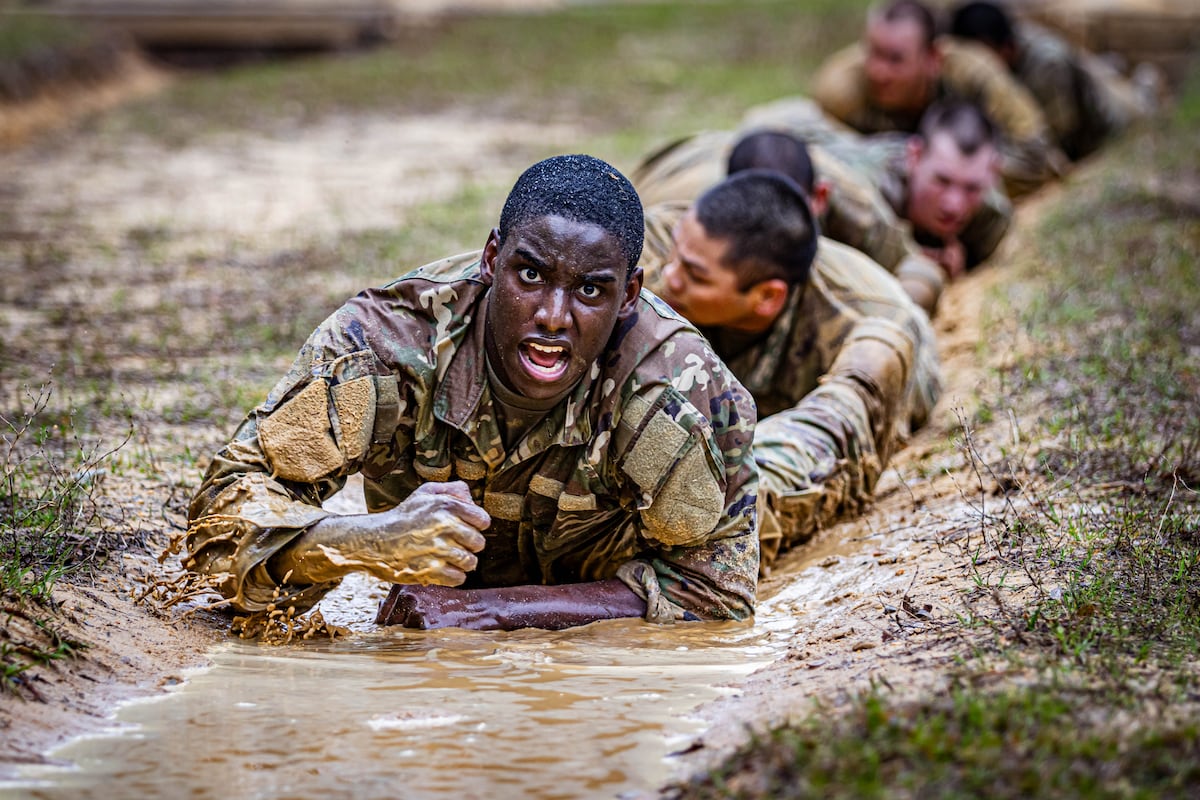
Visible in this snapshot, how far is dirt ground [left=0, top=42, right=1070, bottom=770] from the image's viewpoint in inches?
127

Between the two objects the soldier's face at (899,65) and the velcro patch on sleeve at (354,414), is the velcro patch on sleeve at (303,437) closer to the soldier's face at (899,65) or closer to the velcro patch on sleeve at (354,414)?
the velcro patch on sleeve at (354,414)

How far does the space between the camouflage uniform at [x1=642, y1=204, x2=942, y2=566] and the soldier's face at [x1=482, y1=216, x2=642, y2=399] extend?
129 centimetres

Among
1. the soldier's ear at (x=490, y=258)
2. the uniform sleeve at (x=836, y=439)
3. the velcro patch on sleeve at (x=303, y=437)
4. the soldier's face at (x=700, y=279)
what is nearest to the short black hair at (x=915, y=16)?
the uniform sleeve at (x=836, y=439)

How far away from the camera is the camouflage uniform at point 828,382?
506 cm

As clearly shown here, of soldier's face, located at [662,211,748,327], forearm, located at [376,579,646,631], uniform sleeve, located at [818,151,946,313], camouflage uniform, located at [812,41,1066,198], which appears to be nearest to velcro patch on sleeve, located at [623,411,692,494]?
forearm, located at [376,579,646,631]

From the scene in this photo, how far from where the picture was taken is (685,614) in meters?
4.01

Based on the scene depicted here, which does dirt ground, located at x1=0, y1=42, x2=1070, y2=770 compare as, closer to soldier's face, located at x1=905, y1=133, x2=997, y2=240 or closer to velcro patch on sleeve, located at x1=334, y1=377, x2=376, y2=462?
soldier's face, located at x1=905, y1=133, x2=997, y2=240

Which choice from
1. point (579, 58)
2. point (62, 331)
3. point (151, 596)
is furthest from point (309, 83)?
point (151, 596)

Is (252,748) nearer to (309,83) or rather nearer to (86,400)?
(86,400)

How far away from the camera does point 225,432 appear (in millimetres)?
5426

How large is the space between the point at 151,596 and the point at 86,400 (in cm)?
209

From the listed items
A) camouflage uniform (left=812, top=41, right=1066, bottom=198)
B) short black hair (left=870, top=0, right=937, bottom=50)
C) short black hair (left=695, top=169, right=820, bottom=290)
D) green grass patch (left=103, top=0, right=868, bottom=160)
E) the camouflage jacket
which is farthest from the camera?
green grass patch (left=103, top=0, right=868, bottom=160)

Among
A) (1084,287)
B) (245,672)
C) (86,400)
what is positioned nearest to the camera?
(245,672)

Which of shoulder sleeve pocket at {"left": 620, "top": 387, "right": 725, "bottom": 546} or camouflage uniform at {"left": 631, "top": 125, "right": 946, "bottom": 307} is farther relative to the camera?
camouflage uniform at {"left": 631, "top": 125, "right": 946, "bottom": 307}
